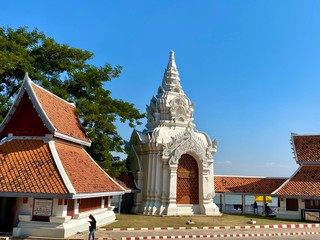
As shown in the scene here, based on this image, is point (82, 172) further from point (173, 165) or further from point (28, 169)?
point (173, 165)

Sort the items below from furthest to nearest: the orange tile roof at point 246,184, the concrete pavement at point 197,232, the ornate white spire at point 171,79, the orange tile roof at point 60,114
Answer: the ornate white spire at point 171,79 < the orange tile roof at point 246,184 < the orange tile roof at point 60,114 < the concrete pavement at point 197,232

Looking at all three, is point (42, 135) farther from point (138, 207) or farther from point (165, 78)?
point (165, 78)

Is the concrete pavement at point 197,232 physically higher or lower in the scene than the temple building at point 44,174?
lower

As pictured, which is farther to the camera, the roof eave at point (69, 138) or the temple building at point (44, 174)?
the roof eave at point (69, 138)

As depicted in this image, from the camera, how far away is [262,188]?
89.0ft

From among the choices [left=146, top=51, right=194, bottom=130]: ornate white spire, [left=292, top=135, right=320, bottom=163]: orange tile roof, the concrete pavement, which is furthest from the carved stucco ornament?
[left=292, top=135, right=320, bottom=163]: orange tile roof

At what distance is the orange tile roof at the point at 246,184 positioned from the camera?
2703cm

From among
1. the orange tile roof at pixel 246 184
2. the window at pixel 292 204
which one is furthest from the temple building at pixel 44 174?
the window at pixel 292 204

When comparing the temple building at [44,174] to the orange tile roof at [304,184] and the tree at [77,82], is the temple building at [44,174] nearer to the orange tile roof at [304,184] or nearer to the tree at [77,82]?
the tree at [77,82]

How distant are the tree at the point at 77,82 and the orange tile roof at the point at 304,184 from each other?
464 inches

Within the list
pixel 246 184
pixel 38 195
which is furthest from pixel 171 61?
pixel 38 195

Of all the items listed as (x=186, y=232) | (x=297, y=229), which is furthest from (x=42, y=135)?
(x=297, y=229)

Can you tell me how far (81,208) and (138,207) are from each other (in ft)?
30.2

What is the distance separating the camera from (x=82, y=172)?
1608cm
